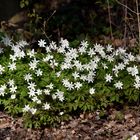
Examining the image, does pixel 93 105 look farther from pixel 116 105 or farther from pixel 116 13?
pixel 116 13

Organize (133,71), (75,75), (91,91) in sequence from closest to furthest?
(91,91), (75,75), (133,71)

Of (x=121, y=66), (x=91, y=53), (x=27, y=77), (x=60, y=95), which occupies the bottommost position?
(x=60, y=95)

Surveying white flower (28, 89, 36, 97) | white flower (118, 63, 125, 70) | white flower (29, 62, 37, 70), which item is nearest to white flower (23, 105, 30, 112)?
white flower (28, 89, 36, 97)

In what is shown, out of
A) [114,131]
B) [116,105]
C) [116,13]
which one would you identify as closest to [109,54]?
[116,105]

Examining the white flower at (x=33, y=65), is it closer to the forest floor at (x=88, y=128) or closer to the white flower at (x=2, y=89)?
the white flower at (x=2, y=89)

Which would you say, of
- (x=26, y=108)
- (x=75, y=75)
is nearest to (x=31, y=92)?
(x=26, y=108)

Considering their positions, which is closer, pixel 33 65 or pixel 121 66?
pixel 33 65

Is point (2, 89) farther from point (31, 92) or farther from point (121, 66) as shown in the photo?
point (121, 66)

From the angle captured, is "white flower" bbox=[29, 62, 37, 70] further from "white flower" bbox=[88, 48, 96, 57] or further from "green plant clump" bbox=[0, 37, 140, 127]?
"white flower" bbox=[88, 48, 96, 57]
